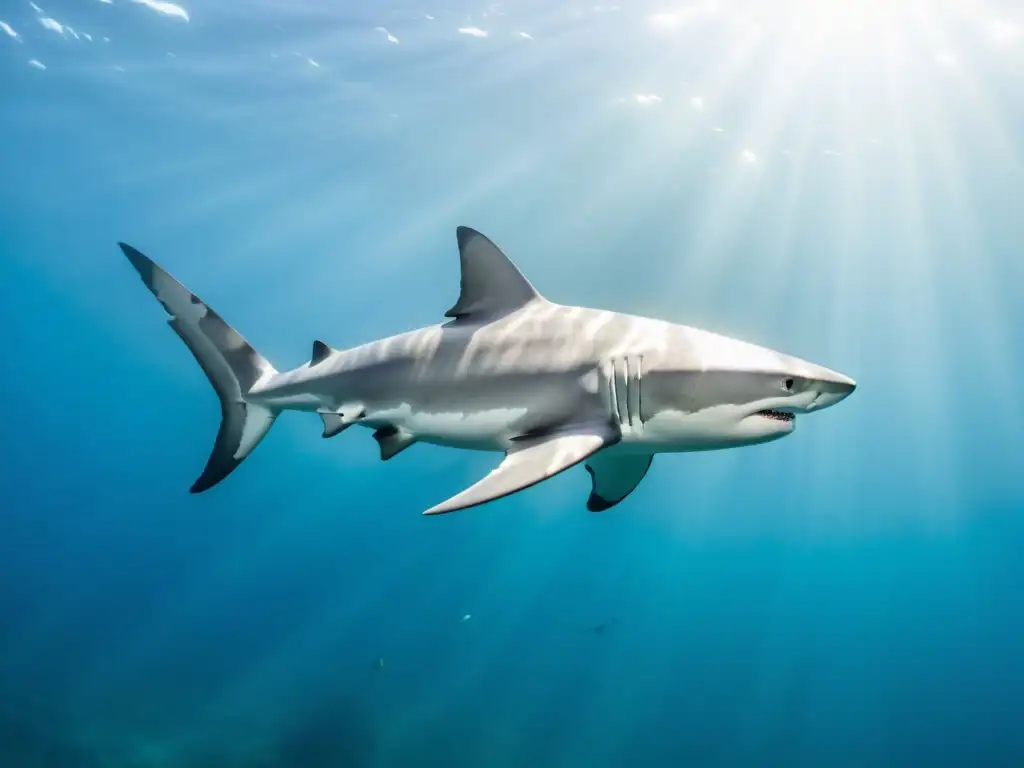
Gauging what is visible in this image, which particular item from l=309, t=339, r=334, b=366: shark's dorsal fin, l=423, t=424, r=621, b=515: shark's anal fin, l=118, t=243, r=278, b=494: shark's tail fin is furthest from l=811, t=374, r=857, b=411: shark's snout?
l=118, t=243, r=278, b=494: shark's tail fin

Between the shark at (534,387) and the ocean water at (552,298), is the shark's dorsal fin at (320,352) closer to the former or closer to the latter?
the shark at (534,387)

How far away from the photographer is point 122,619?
132 feet

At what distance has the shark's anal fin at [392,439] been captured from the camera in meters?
4.15

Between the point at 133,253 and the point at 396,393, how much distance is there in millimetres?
2275

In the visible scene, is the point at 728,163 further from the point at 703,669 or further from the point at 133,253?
the point at 703,669

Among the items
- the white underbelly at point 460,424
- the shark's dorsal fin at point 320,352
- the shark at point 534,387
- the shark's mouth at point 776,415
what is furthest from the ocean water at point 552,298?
the shark's mouth at point 776,415

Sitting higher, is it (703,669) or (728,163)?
(728,163)

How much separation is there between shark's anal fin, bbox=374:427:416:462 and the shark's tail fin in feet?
4.85

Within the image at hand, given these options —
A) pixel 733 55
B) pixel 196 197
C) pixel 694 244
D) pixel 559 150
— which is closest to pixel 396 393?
pixel 733 55

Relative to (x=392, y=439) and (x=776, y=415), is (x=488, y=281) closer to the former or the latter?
(x=392, y=439)

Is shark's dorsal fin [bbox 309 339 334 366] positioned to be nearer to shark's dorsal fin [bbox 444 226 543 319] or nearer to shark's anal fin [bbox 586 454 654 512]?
shark's dorsal fin [bbox 444 226 543 319]

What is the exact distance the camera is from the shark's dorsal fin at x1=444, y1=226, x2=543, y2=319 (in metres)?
4.00

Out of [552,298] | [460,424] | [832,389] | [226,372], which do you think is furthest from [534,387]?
[552,298]

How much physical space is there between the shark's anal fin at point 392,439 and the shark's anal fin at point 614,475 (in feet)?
4.29
